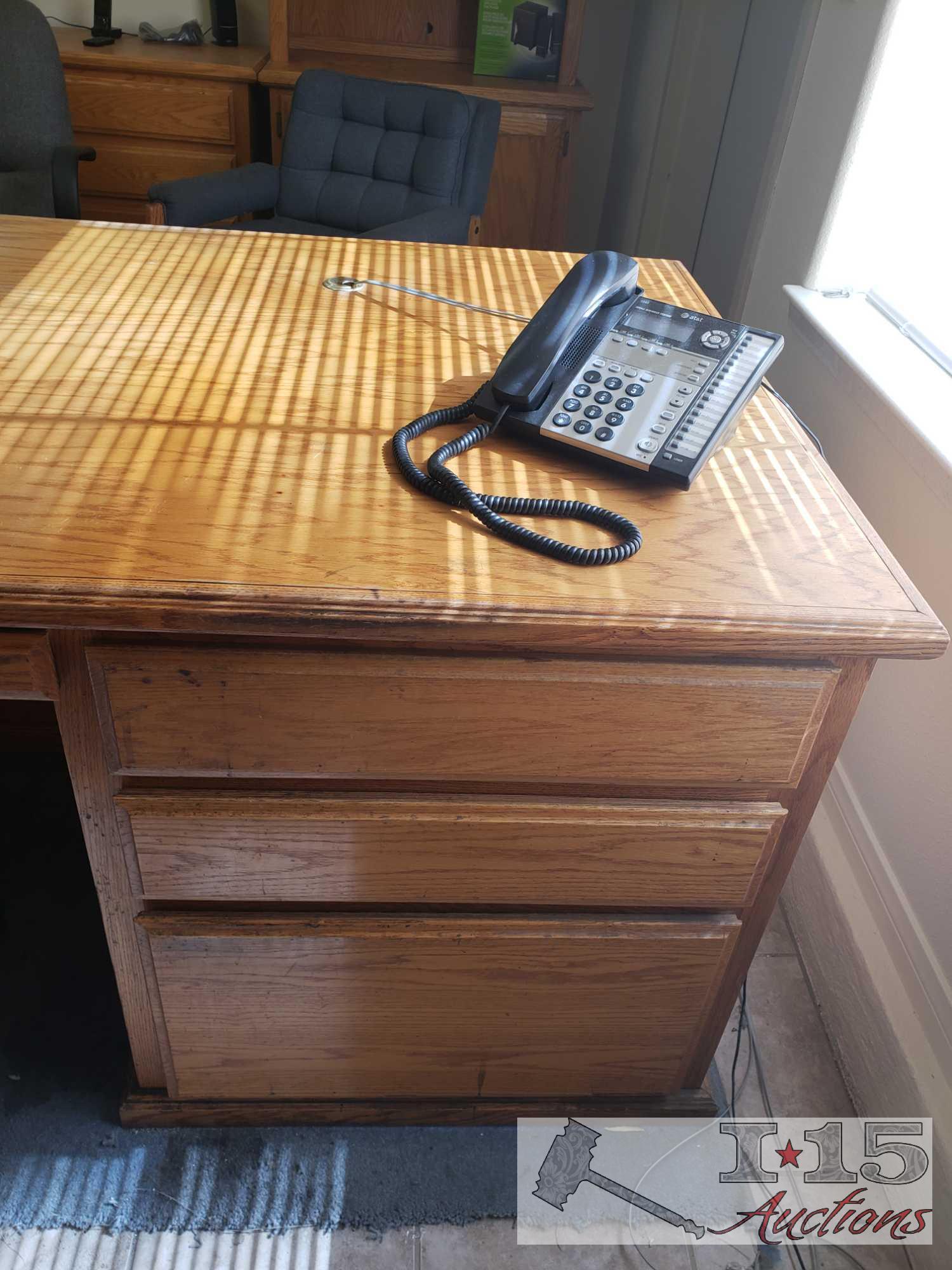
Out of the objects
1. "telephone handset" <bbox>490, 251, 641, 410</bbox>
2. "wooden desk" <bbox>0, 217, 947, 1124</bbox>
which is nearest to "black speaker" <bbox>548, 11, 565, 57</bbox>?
"wooden desk" <bbox>0, 217, 947, 1124</bbox>

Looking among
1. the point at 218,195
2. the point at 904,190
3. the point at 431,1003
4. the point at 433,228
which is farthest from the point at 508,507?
the point at 218,195

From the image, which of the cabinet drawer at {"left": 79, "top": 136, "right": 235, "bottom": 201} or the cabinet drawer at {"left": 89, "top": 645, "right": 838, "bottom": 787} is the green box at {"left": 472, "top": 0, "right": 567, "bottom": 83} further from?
the cabinet drawer at {"left": 89, "top": 645, "right": 838, "bottom": 787}

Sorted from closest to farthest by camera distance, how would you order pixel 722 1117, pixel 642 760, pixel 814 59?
pixel 642 760 < pixel 722 1117 < pixel 814 59

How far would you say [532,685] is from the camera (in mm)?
792

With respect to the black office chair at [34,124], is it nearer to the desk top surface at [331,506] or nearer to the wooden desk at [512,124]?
the wooden desk at [512,124]

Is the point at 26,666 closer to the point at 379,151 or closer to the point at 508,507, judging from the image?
the point at 508,507

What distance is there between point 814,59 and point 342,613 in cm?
141

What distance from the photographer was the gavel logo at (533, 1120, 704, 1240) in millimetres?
1161

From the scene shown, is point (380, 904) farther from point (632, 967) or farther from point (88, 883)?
point (88, 883)

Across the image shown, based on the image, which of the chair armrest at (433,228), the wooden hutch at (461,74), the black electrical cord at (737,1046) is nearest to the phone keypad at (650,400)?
the black electrical cord at (737,1046)

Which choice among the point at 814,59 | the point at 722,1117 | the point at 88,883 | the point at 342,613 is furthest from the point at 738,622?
the point at 814,59

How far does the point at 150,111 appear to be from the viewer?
9.14 ft
